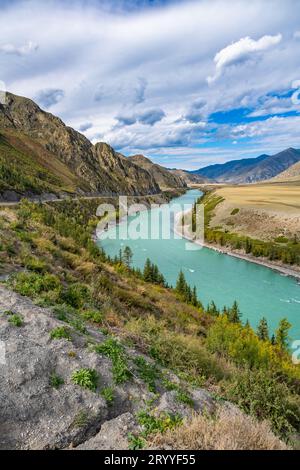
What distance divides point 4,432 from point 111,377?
8.54 feet

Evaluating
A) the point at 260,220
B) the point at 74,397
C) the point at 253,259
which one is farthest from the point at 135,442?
the point at 260,220

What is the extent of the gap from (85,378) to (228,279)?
62.8m

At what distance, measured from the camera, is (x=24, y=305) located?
10156 millimetres

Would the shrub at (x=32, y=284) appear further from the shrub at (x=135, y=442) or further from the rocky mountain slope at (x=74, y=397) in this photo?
the shrub at (x=135, y=442)

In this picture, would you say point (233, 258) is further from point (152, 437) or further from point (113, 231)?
point (152, 437)

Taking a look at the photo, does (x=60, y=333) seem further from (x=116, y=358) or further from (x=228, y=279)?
(x=228, y=279)

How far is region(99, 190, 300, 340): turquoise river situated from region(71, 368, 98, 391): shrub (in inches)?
1640

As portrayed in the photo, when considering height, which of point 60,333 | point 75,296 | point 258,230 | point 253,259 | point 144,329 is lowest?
point 253,259

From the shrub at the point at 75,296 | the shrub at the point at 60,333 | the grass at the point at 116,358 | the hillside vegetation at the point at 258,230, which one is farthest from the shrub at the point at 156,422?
the hillside vegetation at the point at 258,230

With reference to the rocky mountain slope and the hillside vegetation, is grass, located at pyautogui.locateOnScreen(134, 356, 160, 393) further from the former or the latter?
the hillside vegetation

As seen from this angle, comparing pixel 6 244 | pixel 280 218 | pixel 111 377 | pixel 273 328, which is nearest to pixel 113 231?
pixel 280 218

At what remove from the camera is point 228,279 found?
66875mm

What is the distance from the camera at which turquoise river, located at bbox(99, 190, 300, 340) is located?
167 feet

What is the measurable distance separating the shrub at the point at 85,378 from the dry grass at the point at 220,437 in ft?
6.56
